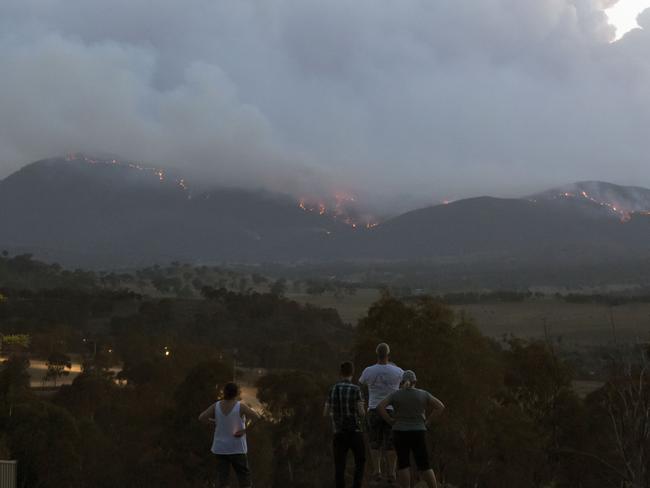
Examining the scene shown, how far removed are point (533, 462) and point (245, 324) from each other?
67.6 m

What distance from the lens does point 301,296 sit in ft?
568

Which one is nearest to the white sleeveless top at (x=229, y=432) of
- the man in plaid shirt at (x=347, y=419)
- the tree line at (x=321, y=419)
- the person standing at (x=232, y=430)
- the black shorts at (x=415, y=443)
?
the person standing at (x=232, y=430)

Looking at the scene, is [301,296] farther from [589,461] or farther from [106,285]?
[589,461]

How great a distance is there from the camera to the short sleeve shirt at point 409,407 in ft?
38.3

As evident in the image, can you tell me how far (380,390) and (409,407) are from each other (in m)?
0.86

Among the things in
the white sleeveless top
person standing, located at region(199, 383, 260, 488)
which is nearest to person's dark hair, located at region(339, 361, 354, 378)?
person standing, located at region(199, 383, 260, 488)

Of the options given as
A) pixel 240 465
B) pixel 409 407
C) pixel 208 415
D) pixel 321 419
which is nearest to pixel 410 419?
pixel 409 407

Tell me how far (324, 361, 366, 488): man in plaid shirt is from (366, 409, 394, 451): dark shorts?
0.43 m

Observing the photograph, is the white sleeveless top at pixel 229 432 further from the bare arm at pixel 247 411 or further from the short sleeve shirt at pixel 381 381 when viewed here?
the short sleeve shirt at pixel 381 381

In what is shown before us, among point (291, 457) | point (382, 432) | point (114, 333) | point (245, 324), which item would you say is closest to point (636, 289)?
point (245, 324)

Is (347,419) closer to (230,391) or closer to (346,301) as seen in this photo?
(230,391)

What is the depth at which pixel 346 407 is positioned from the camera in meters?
12.1

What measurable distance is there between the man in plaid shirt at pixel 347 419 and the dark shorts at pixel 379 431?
0.43 m

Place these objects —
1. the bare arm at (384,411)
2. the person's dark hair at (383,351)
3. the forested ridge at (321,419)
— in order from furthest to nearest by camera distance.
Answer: the forested ridge at (321,419) < the person's dark hair at (383,351) < the bare arm at (384,411)
